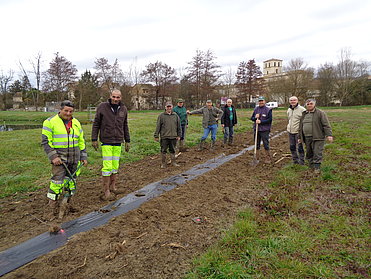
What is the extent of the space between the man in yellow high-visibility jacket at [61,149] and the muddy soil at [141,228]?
1.20 ft

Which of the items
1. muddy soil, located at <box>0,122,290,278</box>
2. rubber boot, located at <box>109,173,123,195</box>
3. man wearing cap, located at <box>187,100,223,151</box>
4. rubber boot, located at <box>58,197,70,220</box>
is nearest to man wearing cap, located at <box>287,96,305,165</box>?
muddy soil, located at <box>0,122,290,278</box>

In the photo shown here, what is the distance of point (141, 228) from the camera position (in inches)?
140

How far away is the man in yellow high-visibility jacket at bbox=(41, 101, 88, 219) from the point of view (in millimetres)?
3871

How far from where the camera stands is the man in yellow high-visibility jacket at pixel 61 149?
3.87 m

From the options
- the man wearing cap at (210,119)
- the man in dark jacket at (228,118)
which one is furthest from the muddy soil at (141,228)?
the man in dark jacket at (228,118)

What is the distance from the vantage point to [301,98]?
146ft

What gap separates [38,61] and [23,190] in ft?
147

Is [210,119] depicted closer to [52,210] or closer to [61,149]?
[61,149]

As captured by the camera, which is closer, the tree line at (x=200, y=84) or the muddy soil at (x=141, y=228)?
the muddy soil at (x=141, y=228)

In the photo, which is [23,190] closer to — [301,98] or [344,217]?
[344,217]

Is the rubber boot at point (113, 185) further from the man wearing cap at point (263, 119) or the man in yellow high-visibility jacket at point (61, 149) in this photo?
the man wearing cap at point (263, 119)

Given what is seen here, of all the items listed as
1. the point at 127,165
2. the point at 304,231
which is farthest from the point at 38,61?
the point at 304,231

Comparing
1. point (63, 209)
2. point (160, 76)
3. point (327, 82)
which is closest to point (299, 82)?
point (327, 82)

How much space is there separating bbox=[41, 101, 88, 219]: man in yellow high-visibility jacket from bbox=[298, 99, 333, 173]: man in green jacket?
5501 millimetres
